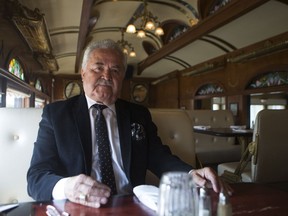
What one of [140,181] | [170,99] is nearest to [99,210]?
[140,181]

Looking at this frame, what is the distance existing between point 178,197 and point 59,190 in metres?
0.60

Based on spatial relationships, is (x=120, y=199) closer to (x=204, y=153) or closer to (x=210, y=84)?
(x=204, y=153)

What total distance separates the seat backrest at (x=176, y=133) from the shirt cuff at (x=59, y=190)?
0.85 meters

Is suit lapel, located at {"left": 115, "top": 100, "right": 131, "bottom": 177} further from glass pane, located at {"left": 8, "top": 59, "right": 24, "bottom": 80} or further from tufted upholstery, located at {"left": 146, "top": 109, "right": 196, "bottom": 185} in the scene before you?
glass pane, located at {"left": 8, "top": 59, "right": 24, "bottom": 80}

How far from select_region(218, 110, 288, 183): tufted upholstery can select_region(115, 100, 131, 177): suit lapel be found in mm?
1338

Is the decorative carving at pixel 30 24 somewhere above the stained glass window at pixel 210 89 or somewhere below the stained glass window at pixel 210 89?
above

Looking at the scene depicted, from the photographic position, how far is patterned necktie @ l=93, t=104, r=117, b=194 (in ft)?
3.99

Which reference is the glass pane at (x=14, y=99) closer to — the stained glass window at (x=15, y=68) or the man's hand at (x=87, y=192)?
the stained glass window at (x=15, y=68)

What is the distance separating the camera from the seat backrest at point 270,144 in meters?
2.19

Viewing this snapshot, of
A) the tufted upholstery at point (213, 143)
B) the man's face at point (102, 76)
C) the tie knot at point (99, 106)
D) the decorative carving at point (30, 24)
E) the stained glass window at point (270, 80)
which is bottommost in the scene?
the tufted upholstery at point (213, 143)

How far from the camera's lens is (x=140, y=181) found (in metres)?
1.33

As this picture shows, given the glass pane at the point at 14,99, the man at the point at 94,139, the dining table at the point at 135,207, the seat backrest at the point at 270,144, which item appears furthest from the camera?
the glass pane at the point at 14,99

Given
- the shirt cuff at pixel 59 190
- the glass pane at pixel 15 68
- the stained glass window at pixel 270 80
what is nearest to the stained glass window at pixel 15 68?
the glass pane at pixel 15 68

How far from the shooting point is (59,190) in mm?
913
